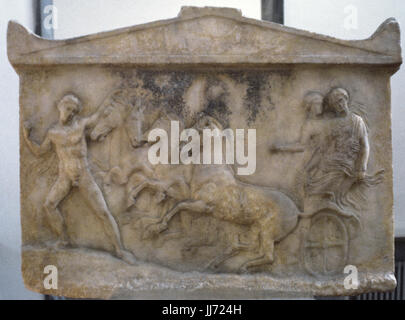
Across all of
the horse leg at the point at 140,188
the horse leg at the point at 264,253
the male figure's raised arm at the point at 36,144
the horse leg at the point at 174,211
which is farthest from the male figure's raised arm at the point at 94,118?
the horse leg at the point at 264,253

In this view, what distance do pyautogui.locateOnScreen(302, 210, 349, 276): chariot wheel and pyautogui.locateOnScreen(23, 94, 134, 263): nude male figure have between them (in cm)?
127

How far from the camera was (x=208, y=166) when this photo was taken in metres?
3.32

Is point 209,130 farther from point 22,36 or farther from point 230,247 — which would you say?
point 22,36

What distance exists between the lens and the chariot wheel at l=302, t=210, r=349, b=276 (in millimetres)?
3363

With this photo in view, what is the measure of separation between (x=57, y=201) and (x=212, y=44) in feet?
5.05

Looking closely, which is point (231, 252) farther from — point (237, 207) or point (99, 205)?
point (99, 205)

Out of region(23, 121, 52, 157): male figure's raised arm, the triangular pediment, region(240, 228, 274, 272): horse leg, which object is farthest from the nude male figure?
region(240, 228, 274, 272): horse leg

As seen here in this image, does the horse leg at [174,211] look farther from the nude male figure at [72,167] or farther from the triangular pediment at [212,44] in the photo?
the triangular pediment at [212,44]

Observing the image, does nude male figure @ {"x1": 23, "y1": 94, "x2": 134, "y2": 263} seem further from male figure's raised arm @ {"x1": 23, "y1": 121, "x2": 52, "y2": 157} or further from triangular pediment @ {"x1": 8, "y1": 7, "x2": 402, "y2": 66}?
triangular pediment @ {"x1": 8, "y1": 7, "x2": 402, "y2": 66}

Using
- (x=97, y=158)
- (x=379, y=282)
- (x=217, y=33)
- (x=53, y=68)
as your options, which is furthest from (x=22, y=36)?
(x=379, y=282)

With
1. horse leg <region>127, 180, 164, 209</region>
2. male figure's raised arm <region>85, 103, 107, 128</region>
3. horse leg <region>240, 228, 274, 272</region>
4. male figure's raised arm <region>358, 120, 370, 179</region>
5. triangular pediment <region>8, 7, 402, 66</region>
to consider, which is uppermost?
triangular pediment <region>8, 7, 402, 66</region>

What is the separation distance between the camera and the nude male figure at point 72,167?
129 inches

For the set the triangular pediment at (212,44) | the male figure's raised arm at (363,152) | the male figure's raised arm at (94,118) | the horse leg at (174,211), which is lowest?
the horse leg at (174,211)
